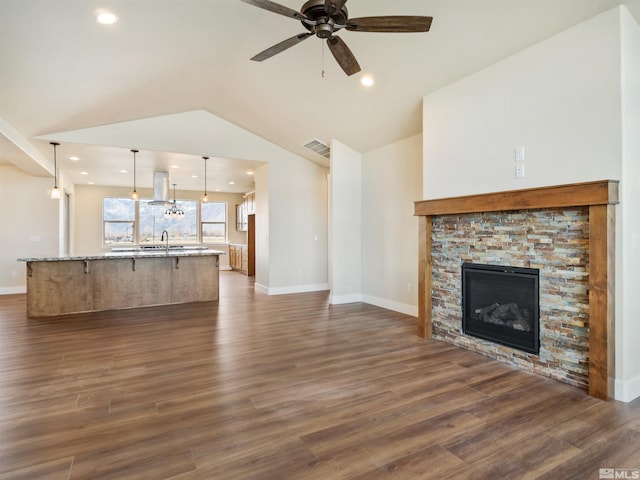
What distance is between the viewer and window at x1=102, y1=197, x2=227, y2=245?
10617 millimetres

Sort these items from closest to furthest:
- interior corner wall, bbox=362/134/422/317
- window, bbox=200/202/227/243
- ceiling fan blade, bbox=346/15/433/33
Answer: ceiling fan blade, bbox=346/15/433/33, interior corner wall, bbox=362/134/422/317, window, bbox=200/202/227/243

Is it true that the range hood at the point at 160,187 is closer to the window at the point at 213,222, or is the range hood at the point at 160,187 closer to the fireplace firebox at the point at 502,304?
the window at the point at 213,222

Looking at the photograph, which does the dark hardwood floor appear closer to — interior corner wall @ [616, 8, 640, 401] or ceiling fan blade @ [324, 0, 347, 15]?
interior corner wall @ [616, 8, 640, 401]

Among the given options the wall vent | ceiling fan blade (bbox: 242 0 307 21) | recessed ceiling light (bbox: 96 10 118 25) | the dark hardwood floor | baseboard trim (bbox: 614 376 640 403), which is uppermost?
A: recessed ceiling light (bbox: 96 10 118 25)

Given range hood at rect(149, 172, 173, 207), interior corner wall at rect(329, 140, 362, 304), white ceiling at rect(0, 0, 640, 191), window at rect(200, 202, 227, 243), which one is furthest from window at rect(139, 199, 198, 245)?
interior corner wall at rect(329, 140, 362, 304)

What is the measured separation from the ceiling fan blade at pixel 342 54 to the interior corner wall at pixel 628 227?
6.36 feet

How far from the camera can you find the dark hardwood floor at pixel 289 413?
1819 millimetres

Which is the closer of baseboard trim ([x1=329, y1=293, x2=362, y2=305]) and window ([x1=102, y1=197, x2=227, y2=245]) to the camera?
baseboard trim ([x1=329, y1=293, x2=362, y2=305])

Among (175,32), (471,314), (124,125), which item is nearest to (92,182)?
(124,125)

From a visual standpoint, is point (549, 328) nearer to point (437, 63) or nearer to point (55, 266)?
point (437, 63)

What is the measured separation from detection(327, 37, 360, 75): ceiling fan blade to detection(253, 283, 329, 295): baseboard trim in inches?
192

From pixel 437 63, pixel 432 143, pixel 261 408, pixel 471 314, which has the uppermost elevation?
pixel 437 63

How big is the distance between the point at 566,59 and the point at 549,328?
2206 millimetres

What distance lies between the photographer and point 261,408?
7.93 ft
